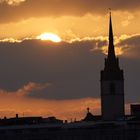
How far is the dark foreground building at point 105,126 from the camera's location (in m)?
161

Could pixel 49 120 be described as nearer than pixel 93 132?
No

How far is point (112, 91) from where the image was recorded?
165750mm

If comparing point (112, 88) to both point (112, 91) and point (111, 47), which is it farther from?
point (111, 47)

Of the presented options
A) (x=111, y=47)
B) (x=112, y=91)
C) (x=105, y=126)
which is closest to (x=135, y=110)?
(x=111, y=47)

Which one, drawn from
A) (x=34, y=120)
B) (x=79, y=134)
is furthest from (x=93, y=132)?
(x=34, y=120)

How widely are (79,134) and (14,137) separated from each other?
29.6 ft

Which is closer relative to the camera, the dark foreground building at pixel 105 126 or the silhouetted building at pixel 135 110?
the dark foreground building at pixel 105 126

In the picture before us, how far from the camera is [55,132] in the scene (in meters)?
166

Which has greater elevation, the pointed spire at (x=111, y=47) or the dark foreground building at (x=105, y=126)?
the pointed spire at (x=111, y=47)

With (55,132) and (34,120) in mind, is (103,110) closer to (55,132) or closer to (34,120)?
(55,132)

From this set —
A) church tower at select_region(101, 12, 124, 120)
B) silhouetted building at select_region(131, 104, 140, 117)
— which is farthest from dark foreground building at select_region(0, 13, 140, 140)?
silhouetted building at select_region(131, 104, 140, 117)

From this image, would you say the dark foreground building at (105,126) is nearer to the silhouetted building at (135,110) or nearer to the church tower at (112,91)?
the church tower at (112,91)

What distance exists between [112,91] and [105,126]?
6273 mm

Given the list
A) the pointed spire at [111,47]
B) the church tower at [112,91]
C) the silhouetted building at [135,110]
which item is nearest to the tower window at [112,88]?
the church tower at [112,91]
